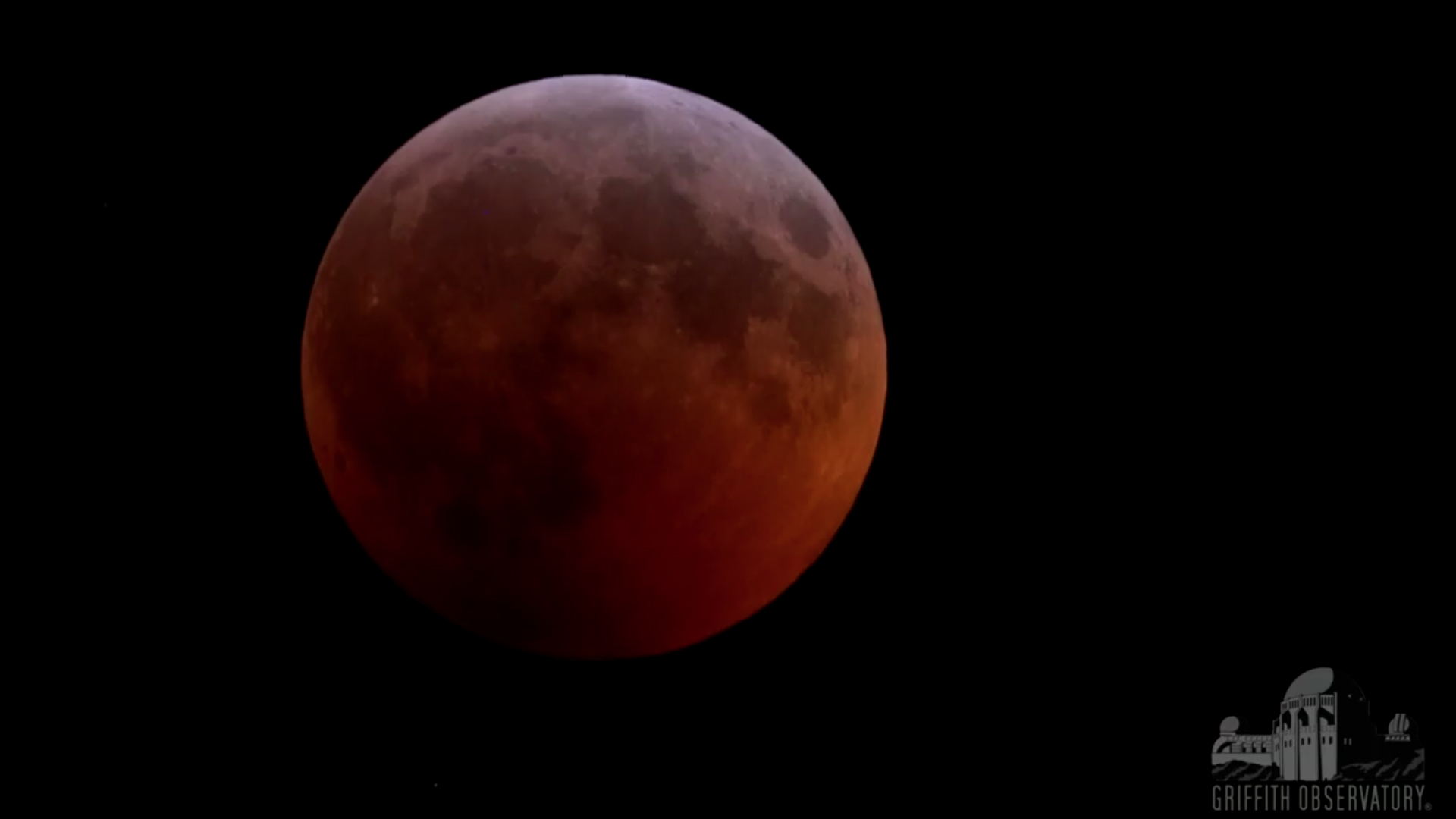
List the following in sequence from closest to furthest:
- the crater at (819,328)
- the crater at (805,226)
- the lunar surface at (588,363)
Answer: the lunar surface at (588,363)
the crater at (819,328)
the crater at (805,226)

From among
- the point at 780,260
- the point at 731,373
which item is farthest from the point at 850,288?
the point at 731,373

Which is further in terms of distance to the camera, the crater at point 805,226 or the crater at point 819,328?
the crater at point 805,226

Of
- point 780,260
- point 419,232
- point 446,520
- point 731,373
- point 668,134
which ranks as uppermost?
point 668,134

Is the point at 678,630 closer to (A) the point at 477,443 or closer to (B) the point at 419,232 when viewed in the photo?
(A) the point at 477,443

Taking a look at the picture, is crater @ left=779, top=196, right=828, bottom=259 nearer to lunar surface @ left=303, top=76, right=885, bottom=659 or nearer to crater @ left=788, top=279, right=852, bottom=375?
lunar surface @ left=303, top=76, right=885, bottom=659

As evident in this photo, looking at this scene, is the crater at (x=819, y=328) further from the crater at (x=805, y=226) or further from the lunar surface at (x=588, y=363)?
the crater at (x=805, y=226)

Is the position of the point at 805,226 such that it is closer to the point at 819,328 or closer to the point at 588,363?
the point at 819,328

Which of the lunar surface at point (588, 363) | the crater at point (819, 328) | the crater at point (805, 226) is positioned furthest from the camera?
the crater at point (805, 226)

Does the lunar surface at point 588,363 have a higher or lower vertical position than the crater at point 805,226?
lower

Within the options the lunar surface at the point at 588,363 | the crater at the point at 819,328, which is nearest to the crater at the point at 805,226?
the lunar surface at the point at 588,363
